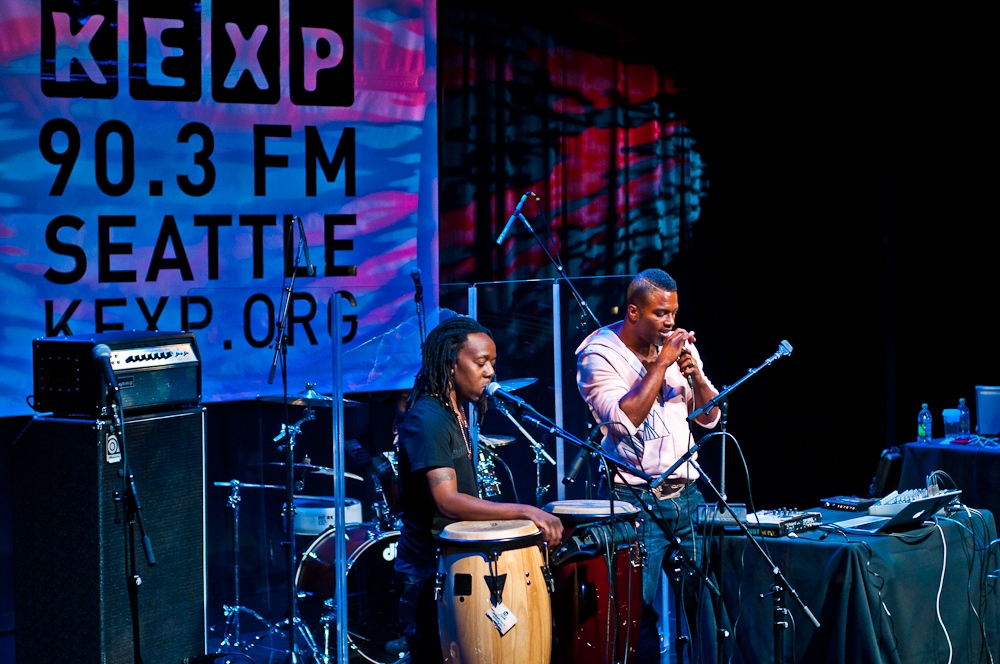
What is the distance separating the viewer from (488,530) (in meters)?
3.34

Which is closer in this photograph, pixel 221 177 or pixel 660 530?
pixel 660 530

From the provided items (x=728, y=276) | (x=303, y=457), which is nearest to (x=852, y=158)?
(x=728, y=276)

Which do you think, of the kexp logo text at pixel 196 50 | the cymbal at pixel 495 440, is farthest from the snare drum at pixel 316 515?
the kexp logo text at pixel 196 50

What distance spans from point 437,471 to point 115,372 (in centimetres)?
102

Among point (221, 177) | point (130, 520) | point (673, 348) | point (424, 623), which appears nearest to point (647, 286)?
point (673, 348)

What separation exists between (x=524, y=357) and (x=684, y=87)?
2.47 m

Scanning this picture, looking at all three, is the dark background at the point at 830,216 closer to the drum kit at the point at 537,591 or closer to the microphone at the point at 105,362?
the drum kit at the point at 537,591

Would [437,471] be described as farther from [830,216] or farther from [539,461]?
[830,216]

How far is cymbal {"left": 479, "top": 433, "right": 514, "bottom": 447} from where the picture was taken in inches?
194

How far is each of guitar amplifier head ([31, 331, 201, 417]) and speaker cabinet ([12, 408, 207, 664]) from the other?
0.05 m

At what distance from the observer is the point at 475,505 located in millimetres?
3344

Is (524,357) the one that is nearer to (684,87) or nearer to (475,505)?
(475,505)

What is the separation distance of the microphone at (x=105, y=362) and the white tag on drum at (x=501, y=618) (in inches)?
50.5

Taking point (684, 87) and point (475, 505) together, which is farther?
point (684, 87)
